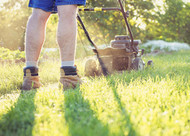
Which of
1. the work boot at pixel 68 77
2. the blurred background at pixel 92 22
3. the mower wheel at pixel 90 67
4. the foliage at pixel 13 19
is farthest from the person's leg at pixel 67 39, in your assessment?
the foliage at pixel 13 19

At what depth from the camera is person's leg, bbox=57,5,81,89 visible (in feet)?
6.19

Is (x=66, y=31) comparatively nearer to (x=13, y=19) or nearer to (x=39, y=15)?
(x=39, y=15)

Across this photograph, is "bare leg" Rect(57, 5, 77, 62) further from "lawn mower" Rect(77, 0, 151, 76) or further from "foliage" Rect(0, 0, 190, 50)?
"foliage" Rect(0, 0, 190, 50)

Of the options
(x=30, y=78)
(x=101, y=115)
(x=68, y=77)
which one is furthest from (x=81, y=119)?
(x=30, y=78)

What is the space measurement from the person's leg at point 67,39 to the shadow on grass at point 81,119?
38cm

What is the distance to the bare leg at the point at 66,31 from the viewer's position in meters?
Result: 1.89

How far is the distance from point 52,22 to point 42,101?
21.5 feet

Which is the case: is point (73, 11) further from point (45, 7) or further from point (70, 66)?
point (70, 66)

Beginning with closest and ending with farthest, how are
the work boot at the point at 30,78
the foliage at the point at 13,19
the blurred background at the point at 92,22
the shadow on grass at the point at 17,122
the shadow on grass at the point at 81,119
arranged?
the shadow on grass at the point at 81,119 < the shadow on grass at the point at 17,122 < the work boot at the point at 30,78 < the blurred background at the point at 92,22 < the foliage at the point at 13,19

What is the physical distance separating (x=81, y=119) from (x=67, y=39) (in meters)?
Result: 0.94

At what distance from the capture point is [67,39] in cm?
189

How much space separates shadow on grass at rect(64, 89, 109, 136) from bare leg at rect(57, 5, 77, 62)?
17.6 inches

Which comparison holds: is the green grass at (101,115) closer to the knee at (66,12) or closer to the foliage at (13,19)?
the knee at (66,12)

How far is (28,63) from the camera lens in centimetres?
203
